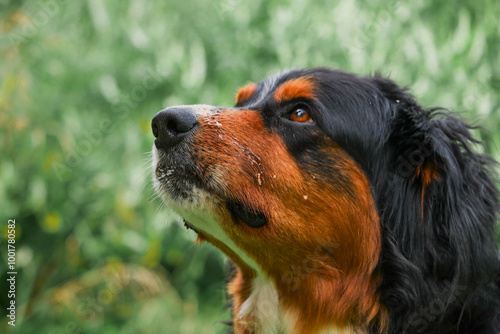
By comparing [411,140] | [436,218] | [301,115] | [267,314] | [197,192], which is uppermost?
[301,115]

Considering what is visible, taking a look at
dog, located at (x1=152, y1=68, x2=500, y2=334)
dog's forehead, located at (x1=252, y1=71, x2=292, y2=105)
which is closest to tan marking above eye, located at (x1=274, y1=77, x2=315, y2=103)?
dog, located at (x1=152, y1=68, x2=500, y2=334)

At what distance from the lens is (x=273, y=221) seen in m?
2.63

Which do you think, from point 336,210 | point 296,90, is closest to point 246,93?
point 296,90

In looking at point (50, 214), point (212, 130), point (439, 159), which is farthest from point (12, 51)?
point (439, 159)

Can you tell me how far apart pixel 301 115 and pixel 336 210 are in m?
0.54

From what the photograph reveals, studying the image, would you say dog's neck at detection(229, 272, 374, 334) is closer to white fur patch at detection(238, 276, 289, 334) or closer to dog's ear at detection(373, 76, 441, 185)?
white fur patch at detection(238, 276, 289, 334)

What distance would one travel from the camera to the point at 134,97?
19.3 ft

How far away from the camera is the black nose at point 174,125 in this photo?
2.68 metres

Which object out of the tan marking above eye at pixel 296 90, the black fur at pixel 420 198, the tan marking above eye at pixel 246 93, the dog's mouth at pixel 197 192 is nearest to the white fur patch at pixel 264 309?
the dog's mouth at pixel 197 192

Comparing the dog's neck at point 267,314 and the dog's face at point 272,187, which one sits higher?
the dog's face at point 272,187

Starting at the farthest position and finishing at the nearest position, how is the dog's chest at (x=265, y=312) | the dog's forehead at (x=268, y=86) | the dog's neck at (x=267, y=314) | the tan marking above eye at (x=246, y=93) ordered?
the tan marking above eye at (x=246, y=93) < the dog's forehead at (x=268, y=86) < the dog's chest at (x=265, y=312) < the dog's neck at (x=267, y=314)

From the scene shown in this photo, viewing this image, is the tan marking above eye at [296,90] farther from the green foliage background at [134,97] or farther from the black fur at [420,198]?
the green foliage background at [134,97]

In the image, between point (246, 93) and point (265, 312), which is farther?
point (246, 93)

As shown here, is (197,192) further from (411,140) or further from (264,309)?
(411,140)
